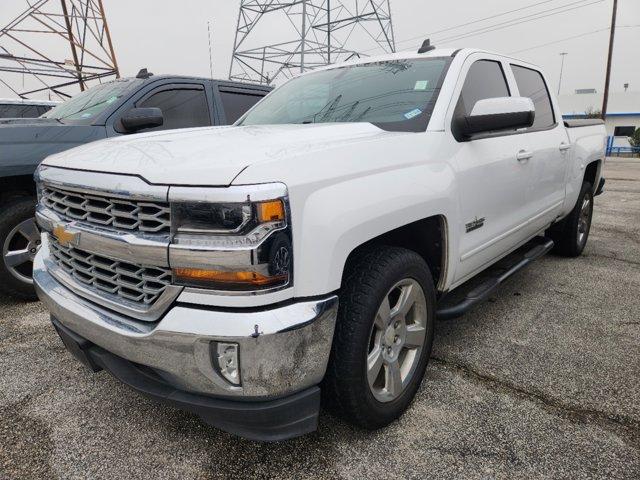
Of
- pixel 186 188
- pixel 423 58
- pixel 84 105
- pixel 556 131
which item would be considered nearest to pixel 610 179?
pixel 556 131

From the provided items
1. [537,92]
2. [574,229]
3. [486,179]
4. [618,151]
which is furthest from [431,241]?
[618,151]

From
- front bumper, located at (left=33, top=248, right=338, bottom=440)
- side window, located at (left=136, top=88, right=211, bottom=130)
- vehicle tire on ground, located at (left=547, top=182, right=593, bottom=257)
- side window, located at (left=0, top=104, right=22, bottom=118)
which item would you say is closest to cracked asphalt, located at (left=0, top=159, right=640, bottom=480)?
front bumper, located at (left=33, top=248, right=338, bottom=440)

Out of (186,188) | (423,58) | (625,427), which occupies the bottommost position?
(625,427)

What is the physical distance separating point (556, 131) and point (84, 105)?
13.6ft

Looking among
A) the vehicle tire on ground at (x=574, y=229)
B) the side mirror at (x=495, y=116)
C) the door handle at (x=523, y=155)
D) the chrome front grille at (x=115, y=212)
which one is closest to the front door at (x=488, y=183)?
the door handle at (x=523, y=155)

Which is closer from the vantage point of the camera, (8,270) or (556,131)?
(8,270)

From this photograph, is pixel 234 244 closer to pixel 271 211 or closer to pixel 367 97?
pixel 271 211

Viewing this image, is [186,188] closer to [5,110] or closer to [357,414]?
[357,414]

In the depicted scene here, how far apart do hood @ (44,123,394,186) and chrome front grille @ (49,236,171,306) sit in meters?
0.33

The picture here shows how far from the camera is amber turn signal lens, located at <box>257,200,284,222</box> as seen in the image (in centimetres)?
142

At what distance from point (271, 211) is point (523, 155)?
2116 millimetres

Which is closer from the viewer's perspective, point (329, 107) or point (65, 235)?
point (65, 235)

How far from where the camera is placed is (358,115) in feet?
8.33

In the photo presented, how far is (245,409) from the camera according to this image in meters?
1.52
